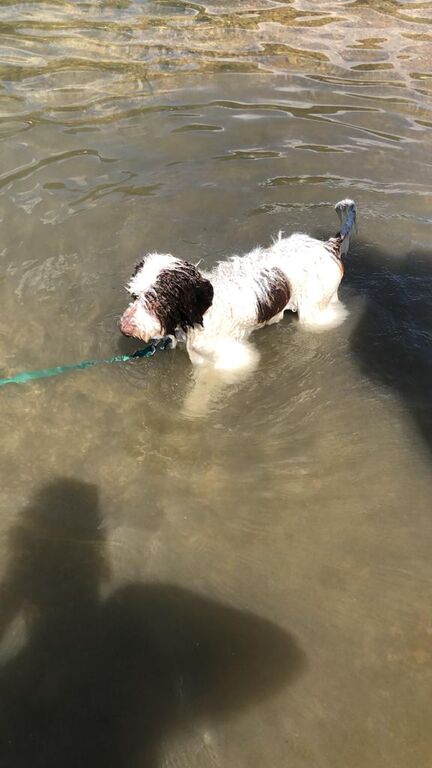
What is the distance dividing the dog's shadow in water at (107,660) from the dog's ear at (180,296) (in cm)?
165

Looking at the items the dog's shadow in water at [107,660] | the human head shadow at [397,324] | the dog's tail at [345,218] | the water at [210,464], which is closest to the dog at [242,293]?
the dog's tail at [345,218]

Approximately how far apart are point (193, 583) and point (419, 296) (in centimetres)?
390

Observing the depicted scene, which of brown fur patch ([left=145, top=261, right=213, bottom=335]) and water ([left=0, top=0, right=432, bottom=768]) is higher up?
brown fur patch ([left=145, top=261, right=213, bottom=335])

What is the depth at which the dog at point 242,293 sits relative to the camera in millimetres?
3820

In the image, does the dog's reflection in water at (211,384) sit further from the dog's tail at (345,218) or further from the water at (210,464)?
the dog's tail at (345,218)

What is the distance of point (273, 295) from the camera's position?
4.79 m

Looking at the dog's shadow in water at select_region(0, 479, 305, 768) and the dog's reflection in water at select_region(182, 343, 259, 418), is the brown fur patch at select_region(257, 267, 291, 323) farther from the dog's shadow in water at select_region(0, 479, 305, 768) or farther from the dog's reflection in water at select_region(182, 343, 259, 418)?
the dog's shadow in water at select_region(0, 479, 305, 768)

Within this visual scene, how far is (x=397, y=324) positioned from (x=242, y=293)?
1707mm

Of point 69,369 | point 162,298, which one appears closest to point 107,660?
point 69,369

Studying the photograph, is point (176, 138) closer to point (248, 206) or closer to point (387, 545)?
point (248, 206)

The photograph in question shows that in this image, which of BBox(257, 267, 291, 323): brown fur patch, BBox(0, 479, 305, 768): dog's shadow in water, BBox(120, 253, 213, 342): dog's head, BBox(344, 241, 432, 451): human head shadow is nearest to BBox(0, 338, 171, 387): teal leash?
BBox(120, 253, 213, 342): dog's head

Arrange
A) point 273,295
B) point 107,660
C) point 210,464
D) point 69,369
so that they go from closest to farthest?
point 107,660, point 210,464, point 69,369, point 273,295

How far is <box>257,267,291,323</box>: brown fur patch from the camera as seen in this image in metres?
4.75

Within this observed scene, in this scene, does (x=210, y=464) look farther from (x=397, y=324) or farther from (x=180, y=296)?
(x=397, y=324)
